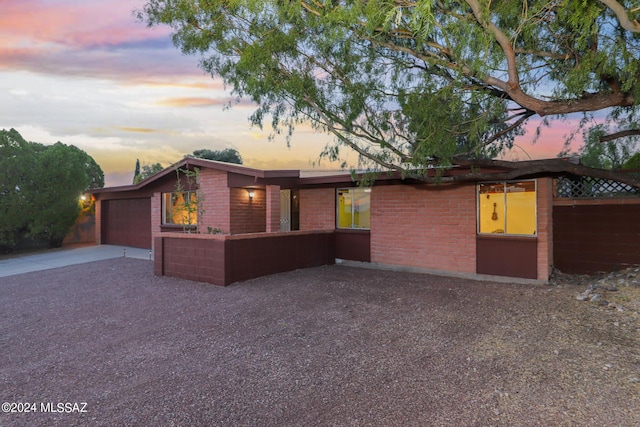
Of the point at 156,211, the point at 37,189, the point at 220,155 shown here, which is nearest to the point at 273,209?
the point at 156,211

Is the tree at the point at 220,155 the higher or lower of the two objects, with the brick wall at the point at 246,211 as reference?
higher

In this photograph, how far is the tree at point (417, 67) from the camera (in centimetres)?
520

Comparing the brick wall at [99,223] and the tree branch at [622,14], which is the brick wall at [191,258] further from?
the brick wall at [99,223]

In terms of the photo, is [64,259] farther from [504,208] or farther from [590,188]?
[590,188]

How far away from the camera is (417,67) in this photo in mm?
7355

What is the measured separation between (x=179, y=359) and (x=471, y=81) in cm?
659

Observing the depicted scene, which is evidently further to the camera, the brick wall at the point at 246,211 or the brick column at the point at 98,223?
the brick column at the point at 98,223

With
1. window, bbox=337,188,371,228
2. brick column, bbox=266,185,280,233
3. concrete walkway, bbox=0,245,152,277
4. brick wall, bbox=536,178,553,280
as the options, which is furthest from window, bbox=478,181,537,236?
concrete walkway, bbox=0,245,152,277

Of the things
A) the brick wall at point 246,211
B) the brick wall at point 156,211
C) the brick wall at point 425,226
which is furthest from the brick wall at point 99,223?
the brick wall at point 425,226

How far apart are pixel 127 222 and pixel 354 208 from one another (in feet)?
37.0

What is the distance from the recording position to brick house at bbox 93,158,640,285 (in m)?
8.05

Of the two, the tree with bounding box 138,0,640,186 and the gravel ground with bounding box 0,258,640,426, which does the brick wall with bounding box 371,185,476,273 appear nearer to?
the tree with bounding box 138,0,640,186

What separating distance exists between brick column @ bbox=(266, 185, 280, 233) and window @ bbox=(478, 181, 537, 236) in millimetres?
5474

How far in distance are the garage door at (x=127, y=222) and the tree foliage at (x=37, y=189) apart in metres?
1.44
